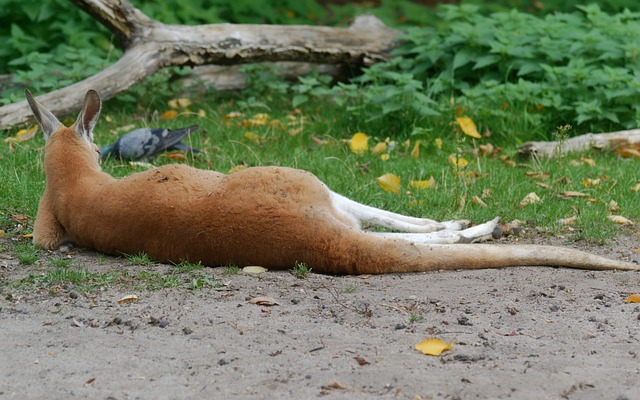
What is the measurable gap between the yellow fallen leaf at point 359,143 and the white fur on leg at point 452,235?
2.23 m

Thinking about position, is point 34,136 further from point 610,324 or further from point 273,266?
point 610,324

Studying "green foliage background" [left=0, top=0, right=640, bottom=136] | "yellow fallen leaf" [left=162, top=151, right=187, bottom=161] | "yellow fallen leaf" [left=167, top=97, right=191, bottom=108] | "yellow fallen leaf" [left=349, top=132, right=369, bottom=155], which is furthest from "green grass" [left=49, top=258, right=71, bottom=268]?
"yellow fallen leaf" [left=167, top=97, right=191, bottom=108]

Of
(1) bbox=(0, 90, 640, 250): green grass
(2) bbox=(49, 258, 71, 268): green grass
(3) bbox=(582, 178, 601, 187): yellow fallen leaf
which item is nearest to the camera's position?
(2) bbox=(49, 258, 71, 268): green grass

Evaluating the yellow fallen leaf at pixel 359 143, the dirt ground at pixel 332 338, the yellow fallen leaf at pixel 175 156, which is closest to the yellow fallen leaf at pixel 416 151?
the yellow fallen leaf at pixel 359 143

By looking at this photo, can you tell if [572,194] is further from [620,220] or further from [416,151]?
[416,151]

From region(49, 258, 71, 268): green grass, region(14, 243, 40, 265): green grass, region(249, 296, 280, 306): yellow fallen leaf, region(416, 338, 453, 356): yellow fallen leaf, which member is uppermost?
region(416, 338, 453, 356): yellow fallen leaf

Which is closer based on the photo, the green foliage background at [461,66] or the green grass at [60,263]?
the green grass at [60,263]

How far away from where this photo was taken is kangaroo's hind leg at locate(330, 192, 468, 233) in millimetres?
4863

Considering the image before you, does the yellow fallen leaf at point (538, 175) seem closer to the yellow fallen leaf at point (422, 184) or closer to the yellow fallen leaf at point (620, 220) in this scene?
the yellow fallen leaf at point (422, 184)

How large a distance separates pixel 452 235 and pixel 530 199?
1.35m

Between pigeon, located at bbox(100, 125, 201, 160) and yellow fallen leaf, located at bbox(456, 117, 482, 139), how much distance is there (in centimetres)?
232

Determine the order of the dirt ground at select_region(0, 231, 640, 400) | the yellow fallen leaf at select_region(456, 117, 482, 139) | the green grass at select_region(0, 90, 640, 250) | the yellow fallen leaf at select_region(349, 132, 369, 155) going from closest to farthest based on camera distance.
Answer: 1. the dirt ground at select_region(0, 231, 640, 400)
2. the green grass at select_region(0, 90, 640, 250)
3. the yellow fallen leaf at select_region(349, 132, 369, 155)
4. the yellow fallen leaf at select_region(456, 117, 482, 139)

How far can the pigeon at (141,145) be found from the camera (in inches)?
261

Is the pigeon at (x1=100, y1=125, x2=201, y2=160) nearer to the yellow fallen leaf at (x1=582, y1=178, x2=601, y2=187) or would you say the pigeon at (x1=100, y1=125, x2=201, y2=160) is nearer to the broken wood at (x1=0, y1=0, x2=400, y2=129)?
the broken wood at (x1=0, y1=0, x2=400, y2=129)
